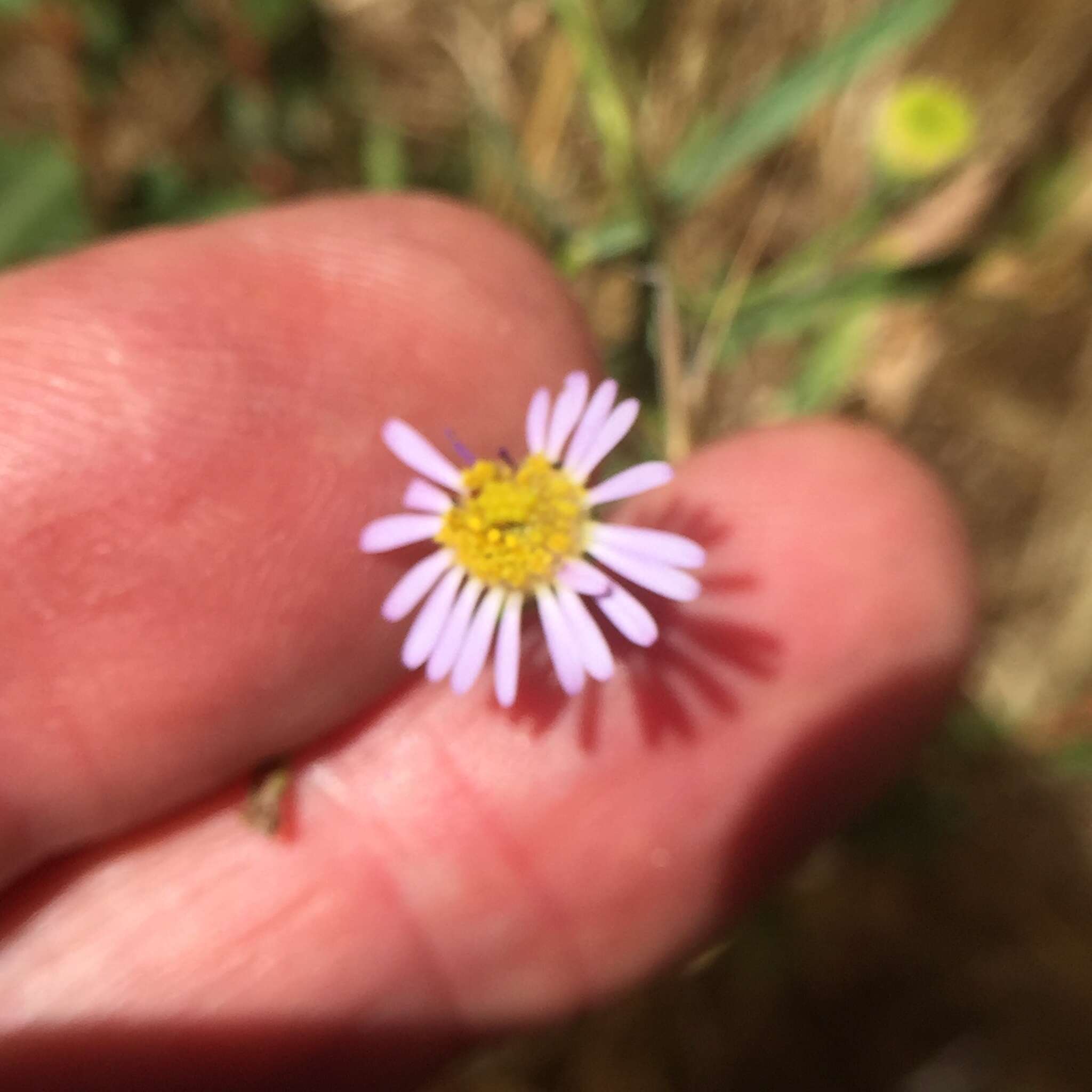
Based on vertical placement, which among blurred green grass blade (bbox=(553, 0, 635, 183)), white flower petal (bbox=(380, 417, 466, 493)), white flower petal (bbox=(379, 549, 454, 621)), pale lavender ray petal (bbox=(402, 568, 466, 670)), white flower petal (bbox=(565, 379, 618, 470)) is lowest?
pale lavender ray petal (bbox=(402, 568, 466, 670))

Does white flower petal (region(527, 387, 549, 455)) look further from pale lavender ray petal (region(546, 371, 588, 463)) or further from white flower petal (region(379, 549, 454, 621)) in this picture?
white flower petal (region(379, 549, 454, 621))

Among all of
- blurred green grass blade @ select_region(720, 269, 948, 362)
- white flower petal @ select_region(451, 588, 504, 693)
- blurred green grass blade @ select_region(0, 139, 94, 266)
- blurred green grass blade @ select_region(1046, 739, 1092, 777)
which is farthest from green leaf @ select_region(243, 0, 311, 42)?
blurred green grass blade @ select_region(1046, 739, 1092, 777)

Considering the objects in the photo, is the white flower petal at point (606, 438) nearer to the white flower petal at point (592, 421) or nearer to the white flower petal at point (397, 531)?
the white flower petal at point (592, 421)

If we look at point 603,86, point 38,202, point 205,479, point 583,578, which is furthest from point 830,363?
point 38,202

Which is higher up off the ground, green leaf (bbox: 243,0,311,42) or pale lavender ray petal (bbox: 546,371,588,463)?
green leaf (bbox: 243,0,311,42)

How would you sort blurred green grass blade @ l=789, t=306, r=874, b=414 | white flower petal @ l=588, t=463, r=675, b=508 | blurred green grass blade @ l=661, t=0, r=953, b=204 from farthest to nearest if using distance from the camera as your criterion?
blurred green grass blade @ l=789, t=306, r=874, b=414, blurred green grass blade @ l=661, t=0, r=953, b=204, white flower petal @ l=588, t=463, r=675, b=508

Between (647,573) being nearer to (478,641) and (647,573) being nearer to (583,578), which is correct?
(583,578)

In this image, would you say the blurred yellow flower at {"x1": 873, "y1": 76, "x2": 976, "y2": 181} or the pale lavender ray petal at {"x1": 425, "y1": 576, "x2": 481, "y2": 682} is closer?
the pale lavender ray petal at {"x1": 425, "y1": 576, "x2": 481, "y2": 682}

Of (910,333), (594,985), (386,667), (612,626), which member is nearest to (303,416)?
(386,667)
